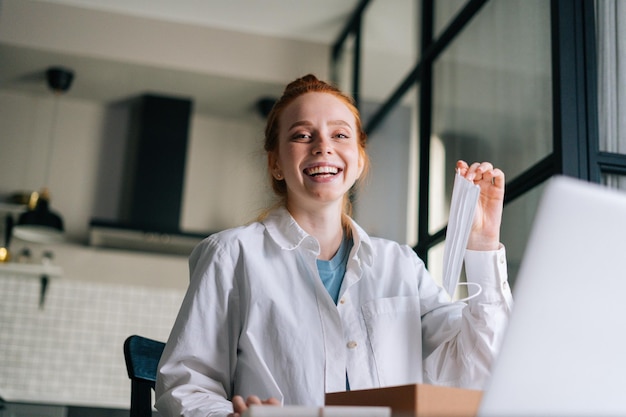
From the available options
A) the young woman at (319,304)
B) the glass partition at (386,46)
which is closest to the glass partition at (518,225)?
the young woman at (319,304)

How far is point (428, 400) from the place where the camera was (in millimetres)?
899

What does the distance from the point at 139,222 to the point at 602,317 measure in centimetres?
413

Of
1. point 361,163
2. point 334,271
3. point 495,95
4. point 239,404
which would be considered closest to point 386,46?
point 495,95

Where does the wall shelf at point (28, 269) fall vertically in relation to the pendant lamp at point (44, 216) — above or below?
below

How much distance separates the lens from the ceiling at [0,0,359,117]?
4684mm

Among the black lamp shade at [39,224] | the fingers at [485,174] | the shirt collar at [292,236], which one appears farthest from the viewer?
the black lamp shade at [39,224]

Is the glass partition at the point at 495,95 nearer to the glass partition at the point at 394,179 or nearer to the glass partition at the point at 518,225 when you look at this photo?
the glass partition at the point at 518,225

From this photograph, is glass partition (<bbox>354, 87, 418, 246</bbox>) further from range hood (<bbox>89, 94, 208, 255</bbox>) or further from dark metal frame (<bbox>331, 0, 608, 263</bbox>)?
dark metal frame (<bbox>331, 0, 608, 263</bbox>)

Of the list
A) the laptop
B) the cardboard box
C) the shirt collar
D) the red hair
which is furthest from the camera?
the red hair

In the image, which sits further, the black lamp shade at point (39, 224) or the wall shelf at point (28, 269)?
the wall shelf at point (28, 269)

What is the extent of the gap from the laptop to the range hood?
383 centimetres

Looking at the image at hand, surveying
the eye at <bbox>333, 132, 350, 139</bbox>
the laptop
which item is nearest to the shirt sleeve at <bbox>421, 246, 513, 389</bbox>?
the eye at <bbox>333, 132, 350, 139</bbox>

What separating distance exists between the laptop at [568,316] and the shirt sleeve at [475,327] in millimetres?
510

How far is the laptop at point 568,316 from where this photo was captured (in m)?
0.76
